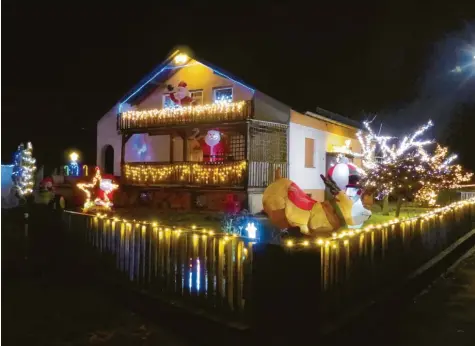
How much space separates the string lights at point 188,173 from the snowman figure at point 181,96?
3196 millimetres

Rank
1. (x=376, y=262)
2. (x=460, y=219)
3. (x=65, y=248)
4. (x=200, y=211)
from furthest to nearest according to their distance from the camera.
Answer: (x=200, y=211) → (x=460, y=219) → (x=65, y=248) → (x=376, y=262)

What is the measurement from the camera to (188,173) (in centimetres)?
2230

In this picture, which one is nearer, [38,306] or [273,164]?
[38,306]

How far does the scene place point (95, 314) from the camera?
714 cm

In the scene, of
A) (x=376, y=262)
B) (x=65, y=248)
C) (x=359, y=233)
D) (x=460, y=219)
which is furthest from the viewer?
(x=460, y=219)

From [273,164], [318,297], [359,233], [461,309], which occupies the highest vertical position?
[273,164]

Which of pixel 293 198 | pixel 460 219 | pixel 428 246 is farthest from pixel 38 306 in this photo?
pixel 460 219

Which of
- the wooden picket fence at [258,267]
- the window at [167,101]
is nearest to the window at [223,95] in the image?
the window at [167,101]

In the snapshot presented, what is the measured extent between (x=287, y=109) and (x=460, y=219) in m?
9.44

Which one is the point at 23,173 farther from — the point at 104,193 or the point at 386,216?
the point at 386,216

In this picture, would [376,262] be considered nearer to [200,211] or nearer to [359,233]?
[359,233]

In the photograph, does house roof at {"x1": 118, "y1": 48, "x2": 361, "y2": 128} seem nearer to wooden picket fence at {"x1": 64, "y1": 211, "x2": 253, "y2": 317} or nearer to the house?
the house

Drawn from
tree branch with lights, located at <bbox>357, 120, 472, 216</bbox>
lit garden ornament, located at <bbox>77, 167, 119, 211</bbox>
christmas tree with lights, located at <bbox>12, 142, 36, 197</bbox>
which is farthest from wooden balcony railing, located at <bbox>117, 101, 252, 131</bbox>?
lit garden ornament, located at <bbox>77, 167, 119, 211</bbox>

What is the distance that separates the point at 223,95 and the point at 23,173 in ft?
32.7
